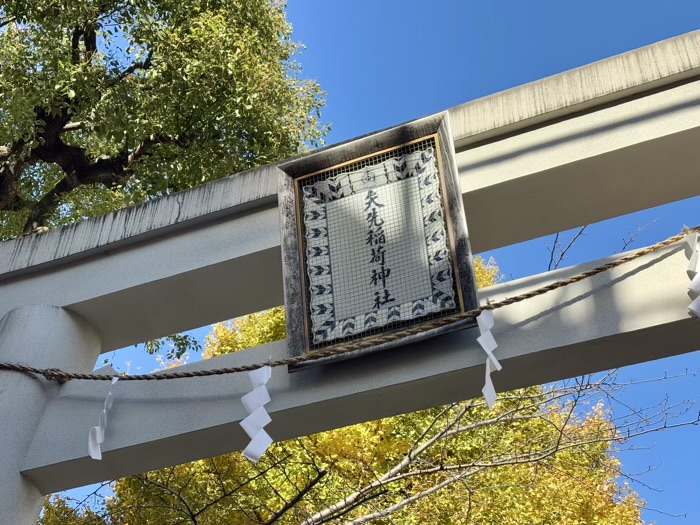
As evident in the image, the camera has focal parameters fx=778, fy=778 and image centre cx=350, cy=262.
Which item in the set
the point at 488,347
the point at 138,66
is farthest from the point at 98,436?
the point at 138,66

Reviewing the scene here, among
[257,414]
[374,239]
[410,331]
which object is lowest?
[257,414]

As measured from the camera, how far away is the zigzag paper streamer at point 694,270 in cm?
219

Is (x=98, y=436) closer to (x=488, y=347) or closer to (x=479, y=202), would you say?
(x=488, y=347)

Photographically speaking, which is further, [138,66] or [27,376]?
[138,66]

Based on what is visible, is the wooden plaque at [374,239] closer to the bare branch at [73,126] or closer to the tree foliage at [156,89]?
the tree foliage at [156,89]

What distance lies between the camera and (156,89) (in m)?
→ 7.03

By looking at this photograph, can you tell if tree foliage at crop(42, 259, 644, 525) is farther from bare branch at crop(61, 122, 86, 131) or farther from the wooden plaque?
bare branch at crop(61, 122, 86, 131)

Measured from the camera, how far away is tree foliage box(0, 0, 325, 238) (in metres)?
6.93

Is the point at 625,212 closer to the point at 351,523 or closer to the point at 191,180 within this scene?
the point at 351,523

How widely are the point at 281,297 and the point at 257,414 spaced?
0.82m

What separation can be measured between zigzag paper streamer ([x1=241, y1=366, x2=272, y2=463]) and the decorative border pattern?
230 mm

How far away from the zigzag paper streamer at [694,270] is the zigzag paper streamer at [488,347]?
0.56m

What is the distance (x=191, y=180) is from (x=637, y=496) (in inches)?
249

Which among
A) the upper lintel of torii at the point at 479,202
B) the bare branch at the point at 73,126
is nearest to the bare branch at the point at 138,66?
the bare branch at the point at 73,126
